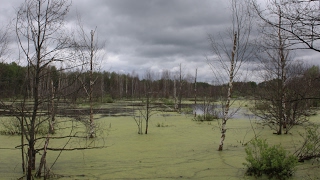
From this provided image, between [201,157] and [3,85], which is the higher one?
[3,85]

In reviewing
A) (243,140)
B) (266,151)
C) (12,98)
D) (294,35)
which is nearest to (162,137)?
(243,140)

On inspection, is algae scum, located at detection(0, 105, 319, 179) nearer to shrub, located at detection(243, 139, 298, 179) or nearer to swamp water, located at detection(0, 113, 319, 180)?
swamp water, located at detection(0, 113, 319, 180)

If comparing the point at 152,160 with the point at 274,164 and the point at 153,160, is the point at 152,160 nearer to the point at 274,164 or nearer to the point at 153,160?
the point at 153,160

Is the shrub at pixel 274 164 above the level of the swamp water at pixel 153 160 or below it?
above

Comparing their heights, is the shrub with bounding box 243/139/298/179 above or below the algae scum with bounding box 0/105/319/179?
above

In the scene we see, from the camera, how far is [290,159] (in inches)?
199

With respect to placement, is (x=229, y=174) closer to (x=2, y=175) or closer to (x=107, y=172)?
(x=107, y=172)

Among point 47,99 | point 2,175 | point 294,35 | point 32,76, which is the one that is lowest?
point 2,175

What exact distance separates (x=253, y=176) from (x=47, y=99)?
414cm

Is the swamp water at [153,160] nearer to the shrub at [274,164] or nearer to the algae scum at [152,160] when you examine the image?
the algae scum at [152,160]

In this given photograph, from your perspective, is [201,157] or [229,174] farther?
[201,157]

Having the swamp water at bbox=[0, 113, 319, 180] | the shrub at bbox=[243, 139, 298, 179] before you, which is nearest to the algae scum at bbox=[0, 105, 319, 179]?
the swamp water at bbox=[0, 113, 319, 180]

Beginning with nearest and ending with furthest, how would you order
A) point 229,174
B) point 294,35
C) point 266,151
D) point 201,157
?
point 294,35
point 266,151
point 229,174
point 201,157

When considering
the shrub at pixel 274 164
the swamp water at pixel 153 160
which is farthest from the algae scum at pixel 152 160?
the shrub at pixel 274 164
